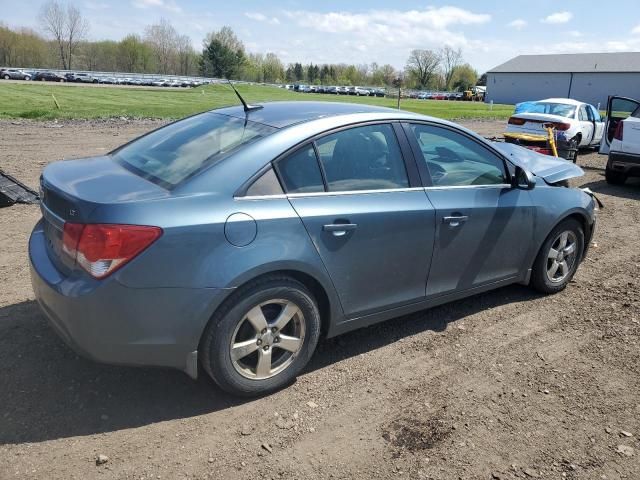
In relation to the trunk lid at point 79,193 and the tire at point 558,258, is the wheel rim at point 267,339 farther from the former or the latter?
the tire at point 558,258

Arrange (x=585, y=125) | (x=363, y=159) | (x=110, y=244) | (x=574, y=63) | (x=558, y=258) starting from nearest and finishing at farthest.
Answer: (x=110, y=244), (x=363, y=159), (x=558, y=258), (x=585, y=125), (x=574, y=63)

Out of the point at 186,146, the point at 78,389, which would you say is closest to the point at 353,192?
the point at 186,146

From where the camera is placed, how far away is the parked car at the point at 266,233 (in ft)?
9.01

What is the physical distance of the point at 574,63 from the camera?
76.6 meters

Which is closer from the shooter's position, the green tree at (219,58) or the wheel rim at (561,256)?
the wheel rim at (561,256)

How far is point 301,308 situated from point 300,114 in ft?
4.33

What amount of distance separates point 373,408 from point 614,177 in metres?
9.59

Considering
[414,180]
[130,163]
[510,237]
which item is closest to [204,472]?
[130,163]

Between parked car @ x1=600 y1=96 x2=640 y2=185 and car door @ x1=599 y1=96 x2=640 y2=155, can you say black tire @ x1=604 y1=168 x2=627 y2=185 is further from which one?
car door @ x1=599 y1=96 x2=640 y2=155

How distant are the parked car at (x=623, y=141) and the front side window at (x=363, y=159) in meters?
7.53

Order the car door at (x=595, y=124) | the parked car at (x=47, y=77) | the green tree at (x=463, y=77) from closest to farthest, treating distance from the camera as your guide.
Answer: the car door at (x=595, y=124)
the parked car at (x=47, y=77)
the green tree at (x=463, y=77)

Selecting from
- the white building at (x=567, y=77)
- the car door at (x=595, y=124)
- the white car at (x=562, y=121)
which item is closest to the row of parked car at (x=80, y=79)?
the white building at (x=567, y=77)

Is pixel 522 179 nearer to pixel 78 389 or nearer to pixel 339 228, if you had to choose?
pixel 339 228

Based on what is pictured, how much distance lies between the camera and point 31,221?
6.36 metres
